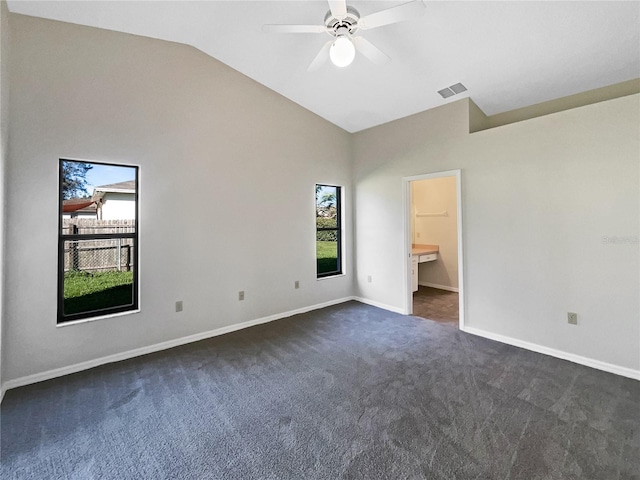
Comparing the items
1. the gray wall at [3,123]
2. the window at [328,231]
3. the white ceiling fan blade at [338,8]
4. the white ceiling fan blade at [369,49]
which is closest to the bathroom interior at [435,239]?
the window at [328,231]

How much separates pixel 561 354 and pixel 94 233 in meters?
5.18

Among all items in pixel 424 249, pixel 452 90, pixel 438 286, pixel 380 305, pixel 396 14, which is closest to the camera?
pixel 396 14

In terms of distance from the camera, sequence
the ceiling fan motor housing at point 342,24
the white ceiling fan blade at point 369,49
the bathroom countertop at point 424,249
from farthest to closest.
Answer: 1. the bathroom countertop at point 424,249
2. the white ceiling fan blade at point 369,49
3. the ceiling fan motor housing at point 342,24

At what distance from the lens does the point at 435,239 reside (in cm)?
632

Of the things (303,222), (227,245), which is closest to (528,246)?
(303,222)

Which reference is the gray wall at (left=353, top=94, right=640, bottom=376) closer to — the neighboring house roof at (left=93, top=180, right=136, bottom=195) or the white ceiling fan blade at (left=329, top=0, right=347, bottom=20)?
the white ceiling fan blade at (left=329, top=0, right=347, bottom=20)

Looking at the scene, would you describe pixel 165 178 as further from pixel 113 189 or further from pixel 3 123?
pixel 3 123

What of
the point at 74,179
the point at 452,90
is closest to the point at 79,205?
the point at 74,179

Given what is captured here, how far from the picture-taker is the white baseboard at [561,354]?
2.64 metres

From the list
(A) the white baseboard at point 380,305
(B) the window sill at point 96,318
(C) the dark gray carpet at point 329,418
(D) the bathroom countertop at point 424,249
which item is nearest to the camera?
(C) the dark gray carpet at point 329,418

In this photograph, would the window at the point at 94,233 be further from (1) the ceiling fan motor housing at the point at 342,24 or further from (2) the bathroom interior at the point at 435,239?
(2) the bathroom interior at the point at 435,239

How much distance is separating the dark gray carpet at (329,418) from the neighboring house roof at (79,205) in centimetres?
166

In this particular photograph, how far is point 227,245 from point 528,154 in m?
3.84

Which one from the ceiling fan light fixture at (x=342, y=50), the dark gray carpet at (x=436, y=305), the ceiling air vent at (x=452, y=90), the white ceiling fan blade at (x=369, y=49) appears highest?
the ceiling air vent at (x=452, y=90)
